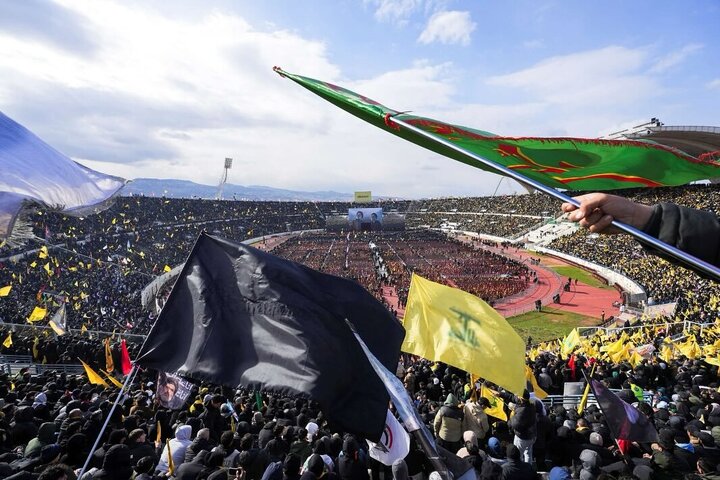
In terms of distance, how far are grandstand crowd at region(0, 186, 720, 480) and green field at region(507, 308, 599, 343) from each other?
428 centimetres

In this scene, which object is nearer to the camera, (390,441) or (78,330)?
(390,441)

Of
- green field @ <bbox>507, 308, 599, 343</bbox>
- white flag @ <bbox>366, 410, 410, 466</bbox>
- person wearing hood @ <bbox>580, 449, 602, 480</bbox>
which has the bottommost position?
green field @ <bbox>507, 308, 599, 343</bbox>

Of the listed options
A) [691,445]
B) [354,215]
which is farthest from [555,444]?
[354,215]

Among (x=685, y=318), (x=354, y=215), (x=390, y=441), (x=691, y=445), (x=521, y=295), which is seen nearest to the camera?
(x=390, y=441)

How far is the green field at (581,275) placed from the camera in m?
34.7

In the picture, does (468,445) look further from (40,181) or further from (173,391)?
(40,181)

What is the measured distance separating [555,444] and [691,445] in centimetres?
164

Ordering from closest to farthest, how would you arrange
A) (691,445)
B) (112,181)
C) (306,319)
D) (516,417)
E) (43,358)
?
1. (306,319)
2. (691,445)
3. (516,417)
4. (112,181)
5. (43,358)

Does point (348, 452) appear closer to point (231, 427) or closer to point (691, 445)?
point (231, 427)

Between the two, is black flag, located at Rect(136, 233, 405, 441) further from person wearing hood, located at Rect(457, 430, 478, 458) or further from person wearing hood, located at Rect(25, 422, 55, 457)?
person wearing hood, located at Rect(25, 422, 55, 457)

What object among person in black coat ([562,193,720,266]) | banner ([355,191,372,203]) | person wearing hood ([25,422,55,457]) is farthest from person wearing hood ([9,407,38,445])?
banner ([355,191,372,203])

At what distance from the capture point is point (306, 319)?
3.87 meters

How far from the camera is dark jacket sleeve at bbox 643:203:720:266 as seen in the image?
196 centimetres

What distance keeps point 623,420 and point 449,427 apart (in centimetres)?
236
